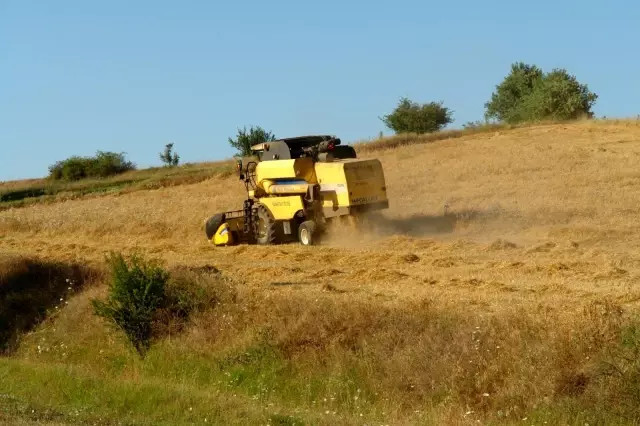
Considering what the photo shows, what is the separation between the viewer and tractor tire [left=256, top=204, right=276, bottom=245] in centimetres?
2559

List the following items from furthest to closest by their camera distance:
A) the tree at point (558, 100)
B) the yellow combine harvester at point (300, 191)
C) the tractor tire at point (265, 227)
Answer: the tree at point (558, 100) → the tractor tire at point (265, 227) → the yellow combine harvester at point (300, 191)

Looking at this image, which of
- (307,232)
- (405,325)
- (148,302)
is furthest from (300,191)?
(405,325)

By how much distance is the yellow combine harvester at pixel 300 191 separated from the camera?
2378 cm

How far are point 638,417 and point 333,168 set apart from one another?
14601mm

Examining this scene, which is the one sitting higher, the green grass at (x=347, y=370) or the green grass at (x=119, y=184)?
the green grass at (x=119, y=184)

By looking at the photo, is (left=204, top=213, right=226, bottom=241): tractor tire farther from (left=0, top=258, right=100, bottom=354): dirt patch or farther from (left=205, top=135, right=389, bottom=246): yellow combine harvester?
(left=0, top=258, right=100, bottom=354): dirt patch

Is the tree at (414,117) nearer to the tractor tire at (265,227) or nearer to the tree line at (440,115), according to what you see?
the tree line at (440,115)

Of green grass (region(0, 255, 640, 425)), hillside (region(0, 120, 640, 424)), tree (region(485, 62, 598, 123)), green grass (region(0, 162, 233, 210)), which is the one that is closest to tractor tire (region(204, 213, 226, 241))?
hillside (region(0, 120, 640, 424))

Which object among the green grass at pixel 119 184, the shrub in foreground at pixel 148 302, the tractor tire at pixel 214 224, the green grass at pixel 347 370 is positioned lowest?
the green grass at pixel 347 370

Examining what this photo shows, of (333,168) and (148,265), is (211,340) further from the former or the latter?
(333,168)

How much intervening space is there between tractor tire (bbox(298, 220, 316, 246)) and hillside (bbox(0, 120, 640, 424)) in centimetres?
60

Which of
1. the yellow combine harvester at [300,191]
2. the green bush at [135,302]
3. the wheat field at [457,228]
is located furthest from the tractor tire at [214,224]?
the green bush at [135,302]

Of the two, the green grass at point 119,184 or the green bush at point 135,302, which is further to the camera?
the green grass at point 119,184

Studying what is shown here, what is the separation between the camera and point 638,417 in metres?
9.88
